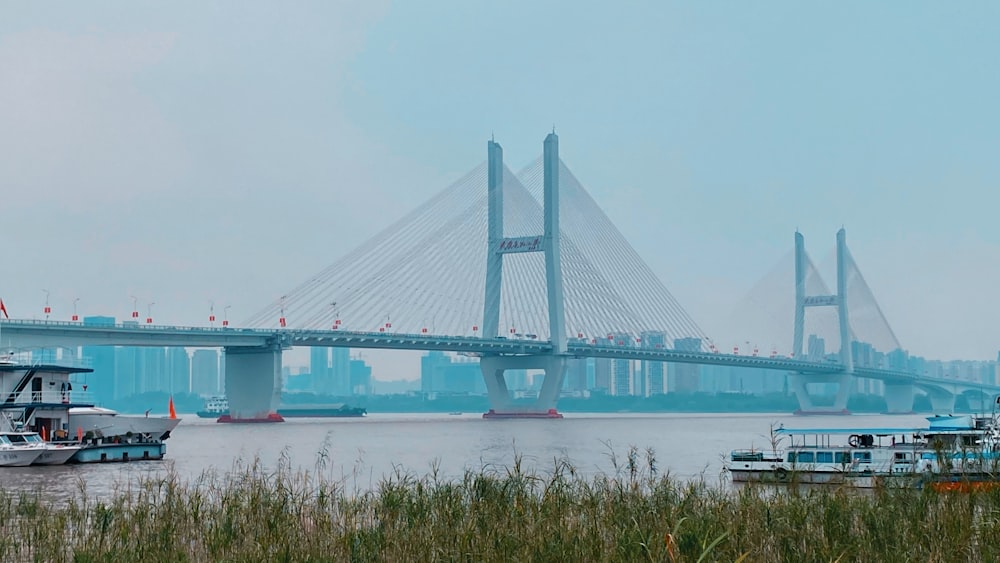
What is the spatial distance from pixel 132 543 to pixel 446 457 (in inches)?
1013

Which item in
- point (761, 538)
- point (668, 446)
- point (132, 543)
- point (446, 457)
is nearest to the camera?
point (761, 538)

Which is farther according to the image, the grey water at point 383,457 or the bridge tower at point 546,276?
the bridge tower at point 546,276

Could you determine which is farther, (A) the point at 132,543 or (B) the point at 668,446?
(B) the point at 668,446

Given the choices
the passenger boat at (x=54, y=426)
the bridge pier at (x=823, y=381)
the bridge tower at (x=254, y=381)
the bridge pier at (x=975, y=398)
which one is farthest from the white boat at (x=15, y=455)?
the bridge pier at (x=975, y=398)

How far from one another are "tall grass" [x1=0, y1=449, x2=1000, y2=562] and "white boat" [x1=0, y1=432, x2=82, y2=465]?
19779mm

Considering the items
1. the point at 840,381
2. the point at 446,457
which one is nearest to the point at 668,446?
the point at 446,457

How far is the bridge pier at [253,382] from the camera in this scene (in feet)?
241

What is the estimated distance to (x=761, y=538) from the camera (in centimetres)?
1034

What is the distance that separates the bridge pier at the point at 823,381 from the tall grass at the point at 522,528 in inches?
3919

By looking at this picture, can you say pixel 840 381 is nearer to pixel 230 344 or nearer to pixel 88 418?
pixel 230 344

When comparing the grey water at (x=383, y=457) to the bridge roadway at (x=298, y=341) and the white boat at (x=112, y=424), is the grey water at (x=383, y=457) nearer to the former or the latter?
the white boat at (x=112, y=424)

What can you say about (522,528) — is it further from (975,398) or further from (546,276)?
(975,398)

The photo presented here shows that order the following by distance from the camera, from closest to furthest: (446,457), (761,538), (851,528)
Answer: (761,538), (851,528), (446,457)

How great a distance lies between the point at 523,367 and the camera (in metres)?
81.9
